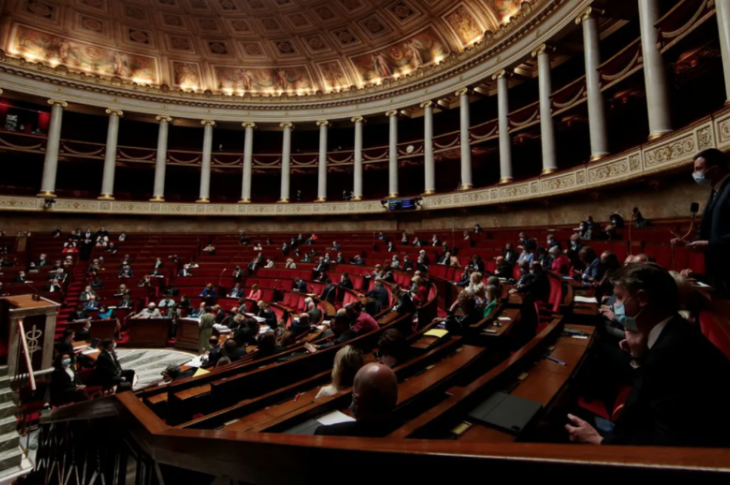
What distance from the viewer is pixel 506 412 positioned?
1.87 m

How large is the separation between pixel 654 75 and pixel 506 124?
6.32 metres

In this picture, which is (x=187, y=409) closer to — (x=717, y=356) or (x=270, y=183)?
(x=717, y=356)

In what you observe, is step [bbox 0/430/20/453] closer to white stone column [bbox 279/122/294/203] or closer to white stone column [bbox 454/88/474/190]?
white stone column [bbox 454/88/474/190]

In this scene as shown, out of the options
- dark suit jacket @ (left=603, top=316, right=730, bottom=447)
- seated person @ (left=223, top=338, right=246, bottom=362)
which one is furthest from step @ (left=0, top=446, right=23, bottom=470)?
dark suit jacket @ (left=603, top=316, right=730, bottom=447)

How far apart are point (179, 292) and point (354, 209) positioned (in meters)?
10.1

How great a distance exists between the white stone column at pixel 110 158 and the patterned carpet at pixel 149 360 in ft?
44.1

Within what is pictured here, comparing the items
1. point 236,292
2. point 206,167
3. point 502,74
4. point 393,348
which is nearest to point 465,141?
point 502,74

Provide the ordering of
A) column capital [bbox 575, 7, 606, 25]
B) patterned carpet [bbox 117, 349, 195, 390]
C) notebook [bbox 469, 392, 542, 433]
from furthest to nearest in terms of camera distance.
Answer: column capital [bbox 575, 7, 606, 25] → patterned carpet [bbox 117, 349, 195, 390] → notebook [bbox 469, 392, 542, 433]

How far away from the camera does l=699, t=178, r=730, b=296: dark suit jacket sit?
2.32 metres

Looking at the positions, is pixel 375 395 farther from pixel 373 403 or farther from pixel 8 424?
pixel 8 424

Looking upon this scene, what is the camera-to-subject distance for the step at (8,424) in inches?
202

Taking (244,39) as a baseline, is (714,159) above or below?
below

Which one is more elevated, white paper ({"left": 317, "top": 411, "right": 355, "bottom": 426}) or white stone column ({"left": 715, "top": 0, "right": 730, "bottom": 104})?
white stone column ({"left": 715, "top": 0, "right": 730, "bottom": 104})

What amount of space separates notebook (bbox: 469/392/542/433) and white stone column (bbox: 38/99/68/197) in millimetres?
23530
